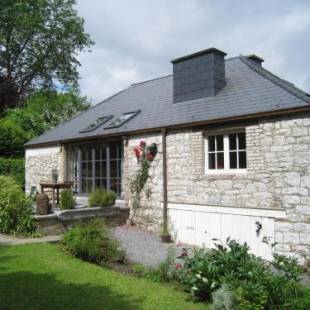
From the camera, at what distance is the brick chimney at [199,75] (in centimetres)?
1287

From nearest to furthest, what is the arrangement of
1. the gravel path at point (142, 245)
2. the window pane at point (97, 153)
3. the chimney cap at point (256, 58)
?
the gravel path at point (142, 245) < the chimney cap at point (256, 58) < the window pane at point (97, 153)

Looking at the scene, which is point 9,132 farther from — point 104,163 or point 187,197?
point 187,197

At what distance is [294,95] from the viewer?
32.0 ft

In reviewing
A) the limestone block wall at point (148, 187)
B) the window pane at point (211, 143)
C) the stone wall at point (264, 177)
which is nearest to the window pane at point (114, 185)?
the limestone block wall at point (148, 187)

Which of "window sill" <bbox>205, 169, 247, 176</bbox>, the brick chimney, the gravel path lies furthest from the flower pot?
the brick chimney

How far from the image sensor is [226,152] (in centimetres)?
1087

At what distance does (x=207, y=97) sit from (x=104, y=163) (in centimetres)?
486

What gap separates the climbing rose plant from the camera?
12750mm

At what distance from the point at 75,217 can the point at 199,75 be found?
5980 millimetres

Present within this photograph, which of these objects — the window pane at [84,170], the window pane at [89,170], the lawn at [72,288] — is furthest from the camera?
the window pane at [84,170]

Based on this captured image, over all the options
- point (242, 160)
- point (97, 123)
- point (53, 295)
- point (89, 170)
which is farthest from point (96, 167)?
point (53, 295)

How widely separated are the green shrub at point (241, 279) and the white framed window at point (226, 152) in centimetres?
417

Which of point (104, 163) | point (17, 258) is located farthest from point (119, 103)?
point (17, 258)

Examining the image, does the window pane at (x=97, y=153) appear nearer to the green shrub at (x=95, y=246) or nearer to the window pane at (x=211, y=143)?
the window pane at (x=211, y=143)
